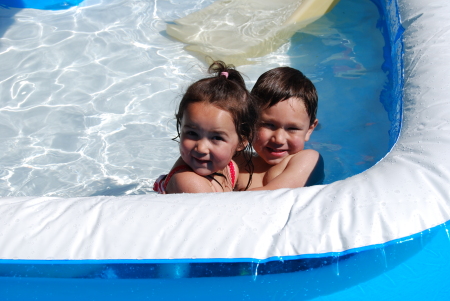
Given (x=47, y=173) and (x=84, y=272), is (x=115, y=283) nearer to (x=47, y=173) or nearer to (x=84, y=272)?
A: (x=84, y=272)

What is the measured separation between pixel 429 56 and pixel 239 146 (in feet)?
3.86

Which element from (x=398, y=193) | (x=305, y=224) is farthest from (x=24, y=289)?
(x=398, y=193)

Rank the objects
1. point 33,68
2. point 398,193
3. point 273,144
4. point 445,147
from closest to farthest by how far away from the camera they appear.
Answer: point 398,193 < point 445,147 < point 273,144 < point 33,68

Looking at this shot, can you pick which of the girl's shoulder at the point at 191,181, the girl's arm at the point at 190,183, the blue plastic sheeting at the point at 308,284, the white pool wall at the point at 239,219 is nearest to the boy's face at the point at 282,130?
the girl's shoulder at the point at 191,181

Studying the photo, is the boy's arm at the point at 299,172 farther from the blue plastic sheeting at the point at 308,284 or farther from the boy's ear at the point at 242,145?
the blue plastic sheeting at the point at 308,284

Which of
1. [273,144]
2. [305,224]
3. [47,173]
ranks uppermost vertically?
[305,224]

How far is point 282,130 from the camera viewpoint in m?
2.60

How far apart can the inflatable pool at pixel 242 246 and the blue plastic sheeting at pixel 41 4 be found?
394cm

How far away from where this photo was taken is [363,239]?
1.59 m

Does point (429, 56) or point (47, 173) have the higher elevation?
point (429, 56)

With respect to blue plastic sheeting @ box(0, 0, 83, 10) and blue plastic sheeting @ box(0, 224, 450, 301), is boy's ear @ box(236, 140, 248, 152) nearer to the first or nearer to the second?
blue plastic sheeting @ box(0, 224, 450, 301)

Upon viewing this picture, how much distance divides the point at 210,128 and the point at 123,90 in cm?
202

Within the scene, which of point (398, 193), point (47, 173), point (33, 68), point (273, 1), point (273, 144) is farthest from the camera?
point (273, 1)

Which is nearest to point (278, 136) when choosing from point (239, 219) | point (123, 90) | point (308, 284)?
point (239, 219)
